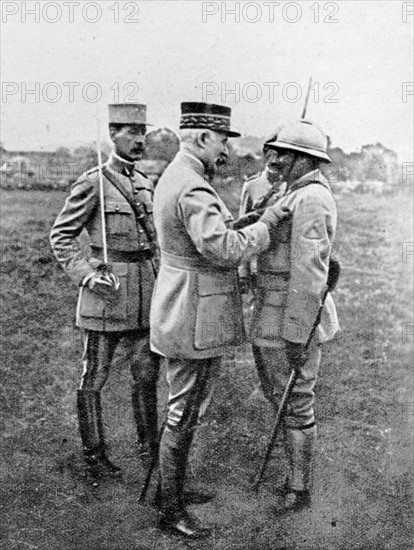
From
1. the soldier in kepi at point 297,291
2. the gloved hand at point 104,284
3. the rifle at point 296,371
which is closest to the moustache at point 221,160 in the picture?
the soldier in kepi at point 297,291

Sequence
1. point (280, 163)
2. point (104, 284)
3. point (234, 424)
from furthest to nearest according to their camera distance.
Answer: point (234, 424) → point (104, 284) → point (280, 163)

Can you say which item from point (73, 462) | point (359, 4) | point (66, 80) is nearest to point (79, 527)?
point (73, 462)

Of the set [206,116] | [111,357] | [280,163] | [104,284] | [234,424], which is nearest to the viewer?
[206,116]

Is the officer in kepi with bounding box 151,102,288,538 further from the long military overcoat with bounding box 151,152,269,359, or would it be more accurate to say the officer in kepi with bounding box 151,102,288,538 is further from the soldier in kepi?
the soldier in kepi

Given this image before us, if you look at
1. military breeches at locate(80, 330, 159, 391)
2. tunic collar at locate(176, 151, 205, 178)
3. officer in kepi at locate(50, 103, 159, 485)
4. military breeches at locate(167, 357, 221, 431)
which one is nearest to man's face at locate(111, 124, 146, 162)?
officer in kepi at locate(50, 103, 159, 485)

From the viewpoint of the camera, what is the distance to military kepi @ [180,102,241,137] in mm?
3391

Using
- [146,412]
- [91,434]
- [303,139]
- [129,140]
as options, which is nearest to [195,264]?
[303,139]

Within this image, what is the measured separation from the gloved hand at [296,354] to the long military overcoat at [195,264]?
0.31 m

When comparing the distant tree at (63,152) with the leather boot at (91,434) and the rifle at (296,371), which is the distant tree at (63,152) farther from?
the rifle at (296,371)

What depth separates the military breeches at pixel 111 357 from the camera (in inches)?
162

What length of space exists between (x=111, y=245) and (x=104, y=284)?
0.87 feet

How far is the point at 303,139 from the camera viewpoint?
3.54m

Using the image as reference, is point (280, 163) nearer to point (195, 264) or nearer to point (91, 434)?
point (195, 264)

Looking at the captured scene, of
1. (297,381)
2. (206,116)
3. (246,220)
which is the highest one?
(206,116)
